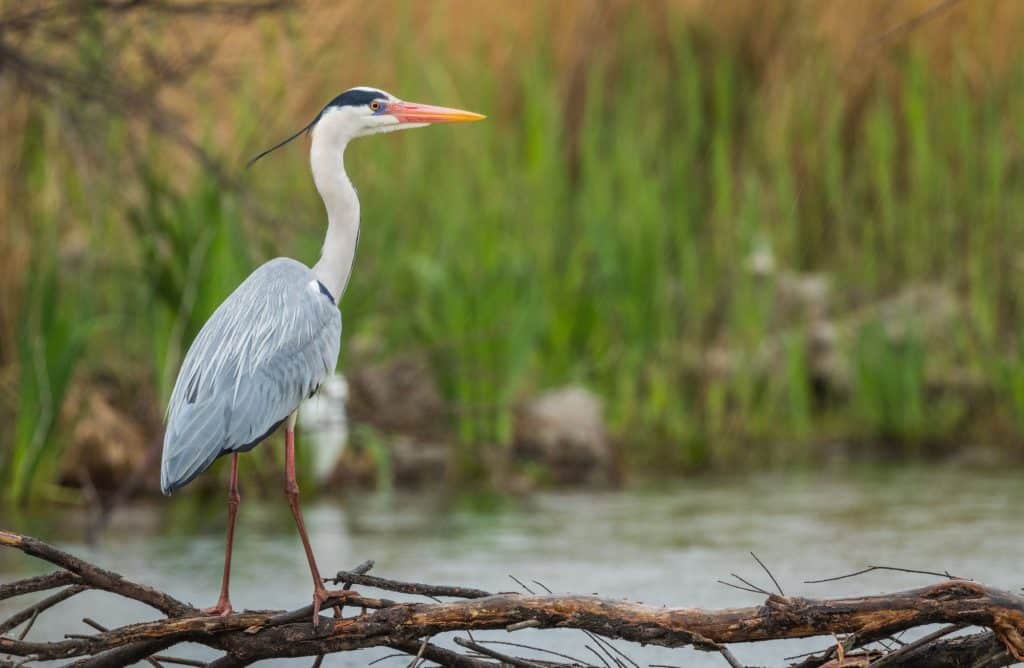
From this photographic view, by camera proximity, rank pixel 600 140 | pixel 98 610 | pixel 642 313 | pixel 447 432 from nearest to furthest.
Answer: pixel 98 610
pixel 447 432
pixel 642 313
pixel 600 140

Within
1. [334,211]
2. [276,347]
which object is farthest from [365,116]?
[276,347]

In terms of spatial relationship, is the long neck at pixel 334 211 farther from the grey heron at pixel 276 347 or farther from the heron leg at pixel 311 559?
the heron leg at pixel 311 559

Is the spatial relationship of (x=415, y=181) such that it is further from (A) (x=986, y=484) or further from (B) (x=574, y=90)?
(A) (x=986, y=484)

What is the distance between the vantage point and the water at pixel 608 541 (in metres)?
5.42

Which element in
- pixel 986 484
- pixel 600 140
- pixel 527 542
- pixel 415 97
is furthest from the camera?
pixel 600 140

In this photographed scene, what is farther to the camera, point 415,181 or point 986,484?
point 415,181

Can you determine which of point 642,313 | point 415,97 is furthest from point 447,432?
point 415,97

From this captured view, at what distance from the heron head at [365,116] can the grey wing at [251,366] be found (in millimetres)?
379

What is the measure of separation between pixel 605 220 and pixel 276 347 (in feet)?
14.6

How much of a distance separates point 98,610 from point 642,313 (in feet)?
12.6

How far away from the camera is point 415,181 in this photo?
883 cm

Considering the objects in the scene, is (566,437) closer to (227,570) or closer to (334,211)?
(334,211)

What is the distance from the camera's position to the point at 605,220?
8.53m

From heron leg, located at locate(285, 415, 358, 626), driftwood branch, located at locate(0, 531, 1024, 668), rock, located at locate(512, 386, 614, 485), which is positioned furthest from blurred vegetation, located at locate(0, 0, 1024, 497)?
driftwood branch, located at locate(0, 531, 1024, 668)
